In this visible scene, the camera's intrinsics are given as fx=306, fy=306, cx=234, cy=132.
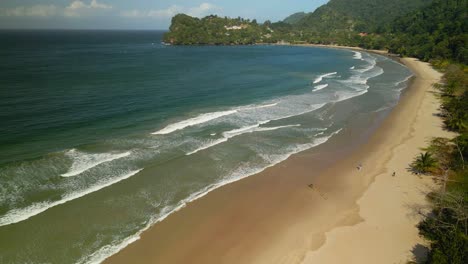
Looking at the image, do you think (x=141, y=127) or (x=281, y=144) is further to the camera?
(x=141, y=127)

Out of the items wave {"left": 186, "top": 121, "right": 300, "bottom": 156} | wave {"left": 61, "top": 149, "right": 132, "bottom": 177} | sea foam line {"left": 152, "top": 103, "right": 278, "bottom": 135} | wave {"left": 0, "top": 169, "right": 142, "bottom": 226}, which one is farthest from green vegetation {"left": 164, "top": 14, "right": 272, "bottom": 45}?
wave {"left": 0, "top": 169, "right": 142, "bottom": 226}

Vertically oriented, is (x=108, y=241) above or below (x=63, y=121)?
below

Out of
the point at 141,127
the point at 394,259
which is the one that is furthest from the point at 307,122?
the point at 394,259

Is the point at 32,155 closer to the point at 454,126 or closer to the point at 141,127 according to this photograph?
the point at 141,127

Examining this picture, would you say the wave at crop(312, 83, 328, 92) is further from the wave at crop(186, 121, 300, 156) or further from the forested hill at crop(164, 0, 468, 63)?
the forested hill at crop(164, 0, 468, 63)

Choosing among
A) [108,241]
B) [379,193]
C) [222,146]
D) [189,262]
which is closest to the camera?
[189,262]

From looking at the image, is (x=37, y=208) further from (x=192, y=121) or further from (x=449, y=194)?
(x=449, y=194)

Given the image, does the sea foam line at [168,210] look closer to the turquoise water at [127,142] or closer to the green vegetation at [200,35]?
the turquoise water at [127,142]
